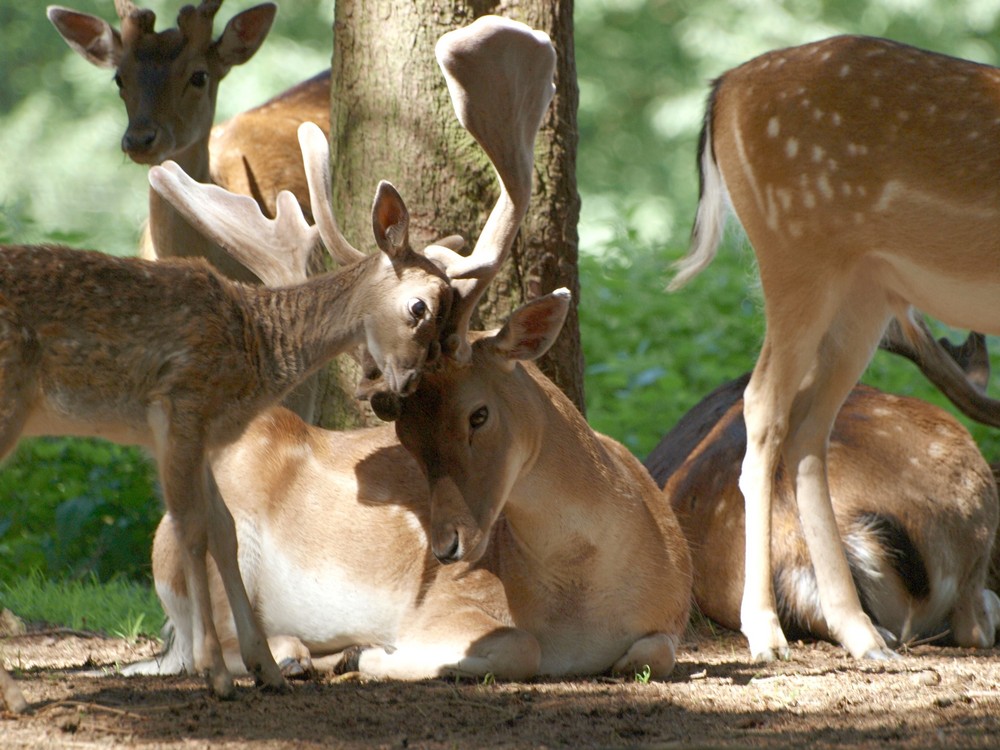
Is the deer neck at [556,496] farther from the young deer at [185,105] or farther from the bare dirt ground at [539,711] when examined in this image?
the young deer at [185,105]

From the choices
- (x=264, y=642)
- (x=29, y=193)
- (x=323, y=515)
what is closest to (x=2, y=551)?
(x=323, y=515)

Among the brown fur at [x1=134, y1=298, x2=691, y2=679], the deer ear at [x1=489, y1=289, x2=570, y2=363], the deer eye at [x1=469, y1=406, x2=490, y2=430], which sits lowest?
the brown fur at [x1=134, y1=298, x2=691, y2=679]

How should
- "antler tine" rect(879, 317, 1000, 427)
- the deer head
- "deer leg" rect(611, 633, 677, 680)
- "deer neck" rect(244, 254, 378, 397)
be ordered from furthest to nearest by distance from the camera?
1. the deer head
2. "antler tine" rect(879, 317, 1000, 427)
3. "deer leg" rect(611, 633, 677, 680)
4. "deer neck" rect(244, 254, 378, 397)

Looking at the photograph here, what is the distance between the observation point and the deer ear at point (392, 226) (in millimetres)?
3914

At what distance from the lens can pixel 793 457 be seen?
5.30 m

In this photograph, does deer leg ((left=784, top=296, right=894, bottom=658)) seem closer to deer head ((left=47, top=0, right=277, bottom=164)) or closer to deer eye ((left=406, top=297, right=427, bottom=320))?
deer eye ((left=406, top=297, right=427, bottom=320))

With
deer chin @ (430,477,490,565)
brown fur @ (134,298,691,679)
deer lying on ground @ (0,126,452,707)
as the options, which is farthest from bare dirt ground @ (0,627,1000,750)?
deer chin @ (430,477,490,565)

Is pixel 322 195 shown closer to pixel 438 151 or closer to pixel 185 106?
pixel 438 151

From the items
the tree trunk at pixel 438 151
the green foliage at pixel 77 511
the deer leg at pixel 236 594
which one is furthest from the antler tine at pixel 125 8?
the deer leg at pixel 236 594

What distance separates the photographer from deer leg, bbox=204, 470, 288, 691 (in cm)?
396

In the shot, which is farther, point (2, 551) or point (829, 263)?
point (2, 551)

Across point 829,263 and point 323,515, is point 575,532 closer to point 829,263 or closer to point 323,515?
point 323,515

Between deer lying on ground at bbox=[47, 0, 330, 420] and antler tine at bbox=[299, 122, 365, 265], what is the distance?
5.70ft

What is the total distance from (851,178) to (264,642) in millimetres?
2558
